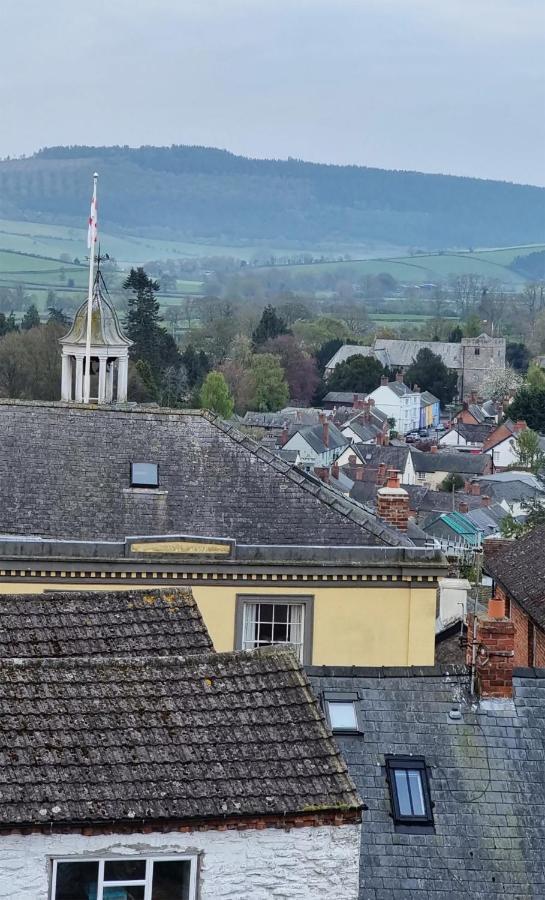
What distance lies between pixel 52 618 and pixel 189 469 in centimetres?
1432

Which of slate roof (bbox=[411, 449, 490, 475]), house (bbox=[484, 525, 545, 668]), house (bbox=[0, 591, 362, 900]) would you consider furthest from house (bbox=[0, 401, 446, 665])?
slate roof (bbox=[411, 449, 490, 475])

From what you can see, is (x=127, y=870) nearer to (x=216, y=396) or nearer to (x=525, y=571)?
(x=525, y=571)

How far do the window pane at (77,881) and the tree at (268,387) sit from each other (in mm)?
157042

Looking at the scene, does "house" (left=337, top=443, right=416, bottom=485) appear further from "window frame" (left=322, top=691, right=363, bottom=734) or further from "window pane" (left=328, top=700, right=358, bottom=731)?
"window pane" (left=328, top=700, right=358, bottom=731)

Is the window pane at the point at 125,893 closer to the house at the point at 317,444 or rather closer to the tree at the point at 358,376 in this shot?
the house at the point at 317,444

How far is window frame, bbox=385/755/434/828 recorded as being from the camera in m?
16.4

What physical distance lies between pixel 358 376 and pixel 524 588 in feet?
491

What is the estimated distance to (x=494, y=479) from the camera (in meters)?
112

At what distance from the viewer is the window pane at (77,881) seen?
454 inches

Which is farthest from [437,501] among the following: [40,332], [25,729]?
[25,729]

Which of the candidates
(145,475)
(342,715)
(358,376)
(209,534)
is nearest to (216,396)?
(358,376)

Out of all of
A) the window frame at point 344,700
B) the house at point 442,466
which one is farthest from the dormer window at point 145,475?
the house at point 442,466

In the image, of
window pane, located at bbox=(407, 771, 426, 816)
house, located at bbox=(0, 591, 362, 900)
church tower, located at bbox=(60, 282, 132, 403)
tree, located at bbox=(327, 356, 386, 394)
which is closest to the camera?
house, located at bbox=(0, 591, 362, 900)

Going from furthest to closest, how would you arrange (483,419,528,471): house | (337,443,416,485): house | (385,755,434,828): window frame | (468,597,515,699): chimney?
(483,419,528,471): house < (337,443,416,485): house < (468,597,515,699): chimney < (385,755,434,828): window frame
